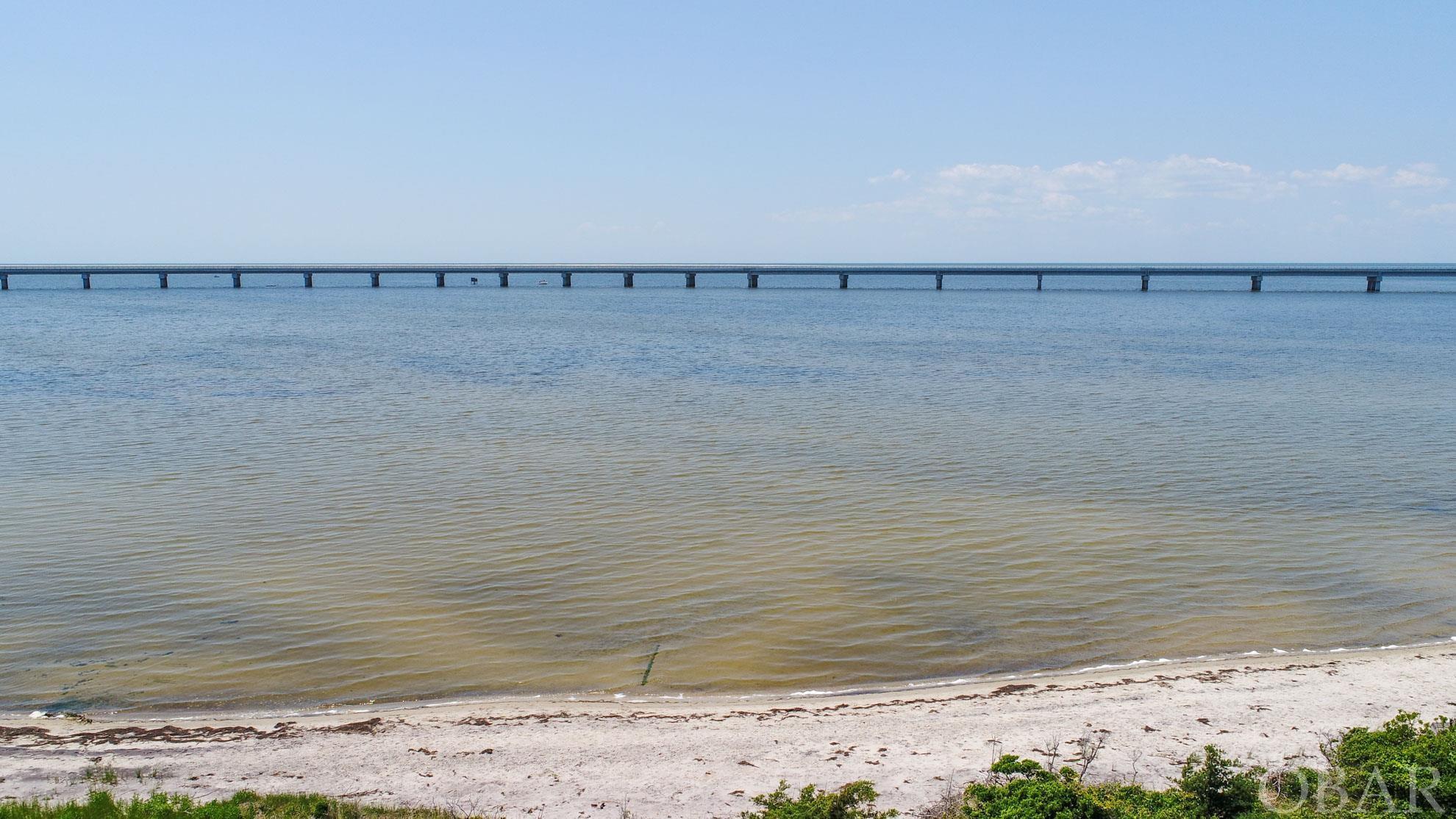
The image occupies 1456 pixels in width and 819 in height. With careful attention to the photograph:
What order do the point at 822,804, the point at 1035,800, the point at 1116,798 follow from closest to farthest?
the point at 1035,800
the point at 822,804
the point at 1116,798

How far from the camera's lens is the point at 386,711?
10047 millimetres

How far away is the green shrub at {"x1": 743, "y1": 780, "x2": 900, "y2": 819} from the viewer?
6.85 meters

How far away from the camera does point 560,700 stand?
10.4 meters

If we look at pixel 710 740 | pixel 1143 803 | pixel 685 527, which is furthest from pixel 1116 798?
pixel 685 527

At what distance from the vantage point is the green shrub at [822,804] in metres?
6.85

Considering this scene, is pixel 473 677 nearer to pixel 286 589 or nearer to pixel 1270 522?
pixel 286 589

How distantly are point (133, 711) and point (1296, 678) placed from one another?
39.6 ft

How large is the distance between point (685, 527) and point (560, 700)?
20.9ft

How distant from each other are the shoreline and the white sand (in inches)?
4.3

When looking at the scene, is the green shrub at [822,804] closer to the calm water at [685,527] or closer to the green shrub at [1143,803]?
the green shrub at [1143,803]

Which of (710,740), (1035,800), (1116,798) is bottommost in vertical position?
(710,740)

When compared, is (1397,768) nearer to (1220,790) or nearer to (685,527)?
(1220,790)

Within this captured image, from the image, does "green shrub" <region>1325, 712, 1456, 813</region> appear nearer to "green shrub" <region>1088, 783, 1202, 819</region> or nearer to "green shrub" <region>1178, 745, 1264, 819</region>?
"green shrub" <region>1178, 745, 1264, 819</region>

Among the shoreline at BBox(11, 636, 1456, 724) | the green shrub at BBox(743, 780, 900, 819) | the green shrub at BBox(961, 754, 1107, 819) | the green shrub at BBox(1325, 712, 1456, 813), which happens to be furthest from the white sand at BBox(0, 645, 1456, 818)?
the green shrub at BBox(1325, 712, 1456, 813)
